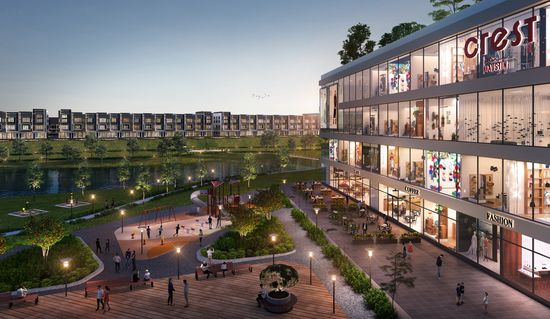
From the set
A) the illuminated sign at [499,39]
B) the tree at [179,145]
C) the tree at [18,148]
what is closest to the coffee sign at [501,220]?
the illuminated sign at [499,39]

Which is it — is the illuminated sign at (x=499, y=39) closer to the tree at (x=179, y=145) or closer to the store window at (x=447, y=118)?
the store window at (x=447, y=118)

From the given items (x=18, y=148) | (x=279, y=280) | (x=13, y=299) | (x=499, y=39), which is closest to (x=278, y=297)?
(x=279, y=280)

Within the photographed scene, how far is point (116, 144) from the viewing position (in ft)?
609

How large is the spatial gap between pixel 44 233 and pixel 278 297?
19.8 m

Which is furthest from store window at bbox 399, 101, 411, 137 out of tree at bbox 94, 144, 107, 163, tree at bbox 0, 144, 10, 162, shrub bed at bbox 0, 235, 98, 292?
tree at bbox 0, 144, 10, 162

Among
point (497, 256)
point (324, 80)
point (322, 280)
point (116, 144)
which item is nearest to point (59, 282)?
point (322, 280)

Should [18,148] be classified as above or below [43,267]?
above

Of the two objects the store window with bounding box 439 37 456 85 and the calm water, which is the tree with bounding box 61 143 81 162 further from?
the store window with bounding box 439 37 456 85

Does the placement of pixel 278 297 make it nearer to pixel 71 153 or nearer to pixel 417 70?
pixel 417 70

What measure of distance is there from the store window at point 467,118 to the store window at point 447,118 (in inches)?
32.6

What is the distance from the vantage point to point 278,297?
78.2 feet

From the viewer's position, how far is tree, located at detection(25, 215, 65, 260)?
3225cm

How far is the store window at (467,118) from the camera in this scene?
29859 mm

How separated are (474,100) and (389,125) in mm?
14632
